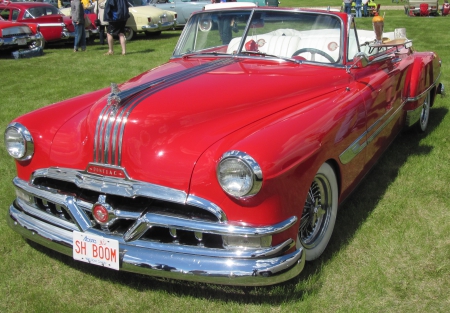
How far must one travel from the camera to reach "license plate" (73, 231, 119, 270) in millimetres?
2855

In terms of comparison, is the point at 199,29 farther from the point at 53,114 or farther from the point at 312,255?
the point at 312,255

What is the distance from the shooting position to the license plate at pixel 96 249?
286cm

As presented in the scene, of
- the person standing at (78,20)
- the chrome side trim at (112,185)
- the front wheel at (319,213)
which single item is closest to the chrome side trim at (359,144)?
the front wheel at (319,213)

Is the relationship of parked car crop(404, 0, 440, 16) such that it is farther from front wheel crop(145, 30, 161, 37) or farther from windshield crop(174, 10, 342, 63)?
windshield crop(174, 10, 342, 63)

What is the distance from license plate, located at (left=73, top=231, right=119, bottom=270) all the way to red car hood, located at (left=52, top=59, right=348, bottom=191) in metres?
0.40

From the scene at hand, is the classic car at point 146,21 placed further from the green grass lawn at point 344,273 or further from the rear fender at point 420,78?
the green grass lawn at point 344,273

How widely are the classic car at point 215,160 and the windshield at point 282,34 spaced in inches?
0.5

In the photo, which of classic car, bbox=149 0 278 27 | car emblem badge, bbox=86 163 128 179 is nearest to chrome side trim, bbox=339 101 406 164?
car emblem badge, bbox=86 163 128 179

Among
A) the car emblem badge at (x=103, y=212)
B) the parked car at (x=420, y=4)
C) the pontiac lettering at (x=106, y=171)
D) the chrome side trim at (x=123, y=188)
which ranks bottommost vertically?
the car emblem badge at (x=103, y=212)

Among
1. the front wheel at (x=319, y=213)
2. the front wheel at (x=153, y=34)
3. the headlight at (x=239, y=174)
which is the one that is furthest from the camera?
the front wheel at (x=153, y=34)

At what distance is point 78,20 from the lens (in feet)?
42.1

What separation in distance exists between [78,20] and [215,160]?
11.2 metres

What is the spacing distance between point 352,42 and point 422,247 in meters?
1.69

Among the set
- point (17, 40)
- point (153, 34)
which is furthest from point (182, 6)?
point (17, 40)
